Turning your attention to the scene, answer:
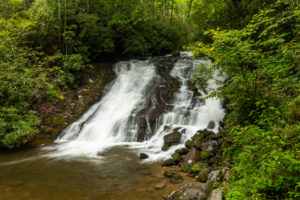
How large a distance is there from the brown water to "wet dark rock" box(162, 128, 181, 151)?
138cm

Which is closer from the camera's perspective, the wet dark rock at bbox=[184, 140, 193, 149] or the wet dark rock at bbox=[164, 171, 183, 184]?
the wet dark rock at bbox=[164, 171, 183, 184]

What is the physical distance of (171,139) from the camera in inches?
331

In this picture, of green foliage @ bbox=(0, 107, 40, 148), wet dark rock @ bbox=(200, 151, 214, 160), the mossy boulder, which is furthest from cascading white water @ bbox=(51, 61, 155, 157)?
wet dark rock @ bbox=(200, 151, 214, 160)

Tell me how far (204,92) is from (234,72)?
678 centimetres

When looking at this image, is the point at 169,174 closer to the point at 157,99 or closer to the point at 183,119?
the point at 183,119

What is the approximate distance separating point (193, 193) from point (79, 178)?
12.3ft

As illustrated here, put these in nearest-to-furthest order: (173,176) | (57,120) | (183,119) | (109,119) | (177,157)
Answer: (173,176) → (177,157) → (183,119) → (57,120) → (109,119)

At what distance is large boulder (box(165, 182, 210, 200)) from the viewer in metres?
4.16

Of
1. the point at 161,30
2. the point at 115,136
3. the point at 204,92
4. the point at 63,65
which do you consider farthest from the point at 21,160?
the point at 161,30

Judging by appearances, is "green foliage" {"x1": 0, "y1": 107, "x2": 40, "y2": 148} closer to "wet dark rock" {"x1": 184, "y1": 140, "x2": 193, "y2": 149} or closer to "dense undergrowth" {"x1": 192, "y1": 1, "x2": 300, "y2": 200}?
"wet dark rock" {"x1": 184, "y1": 140, "x2": 193, "y2": 149}

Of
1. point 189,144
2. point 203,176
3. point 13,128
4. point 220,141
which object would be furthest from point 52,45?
point 203,176

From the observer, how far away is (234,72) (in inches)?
201

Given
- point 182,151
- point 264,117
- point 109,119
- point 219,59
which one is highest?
point 219,59

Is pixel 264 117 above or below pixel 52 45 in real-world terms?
below
